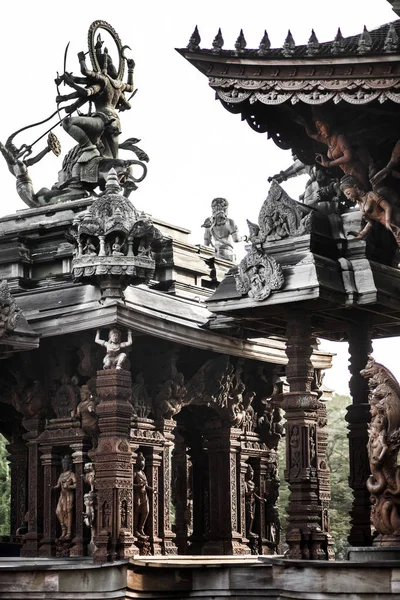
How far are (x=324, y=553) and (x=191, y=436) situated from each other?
6.10 meters

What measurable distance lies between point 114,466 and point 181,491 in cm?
415

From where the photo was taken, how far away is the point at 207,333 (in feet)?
68.6

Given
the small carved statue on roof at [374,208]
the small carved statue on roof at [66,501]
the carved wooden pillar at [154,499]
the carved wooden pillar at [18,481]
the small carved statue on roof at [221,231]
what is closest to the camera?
the small carved statue on roof at [374,208]

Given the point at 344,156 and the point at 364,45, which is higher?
the point at 364,45

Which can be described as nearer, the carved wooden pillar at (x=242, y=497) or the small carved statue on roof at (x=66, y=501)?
the small carved statue on roof at (x=66, y=501)

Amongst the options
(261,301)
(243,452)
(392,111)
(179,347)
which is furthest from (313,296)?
(243,452)

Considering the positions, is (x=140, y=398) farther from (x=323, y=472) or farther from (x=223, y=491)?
(x=323, y=472)

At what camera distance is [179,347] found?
21562mm

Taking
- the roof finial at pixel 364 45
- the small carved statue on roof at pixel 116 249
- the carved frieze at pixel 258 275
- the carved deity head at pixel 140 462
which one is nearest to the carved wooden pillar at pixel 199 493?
the carved deity head at pixel 140 462

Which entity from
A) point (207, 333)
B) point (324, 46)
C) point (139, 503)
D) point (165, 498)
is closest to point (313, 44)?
point (324, 46)

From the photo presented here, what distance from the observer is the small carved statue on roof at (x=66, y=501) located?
830 inches

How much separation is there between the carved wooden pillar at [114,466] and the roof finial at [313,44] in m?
5.45

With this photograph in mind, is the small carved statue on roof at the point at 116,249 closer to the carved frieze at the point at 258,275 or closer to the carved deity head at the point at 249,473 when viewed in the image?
the carved frieze at the point at 258,275

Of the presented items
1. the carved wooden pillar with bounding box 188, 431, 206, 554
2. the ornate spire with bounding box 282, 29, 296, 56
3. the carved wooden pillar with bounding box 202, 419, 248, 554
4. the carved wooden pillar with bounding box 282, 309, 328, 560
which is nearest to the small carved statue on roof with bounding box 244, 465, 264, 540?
the carved wooden pillar with bounding box 202, 419, 248, 554
